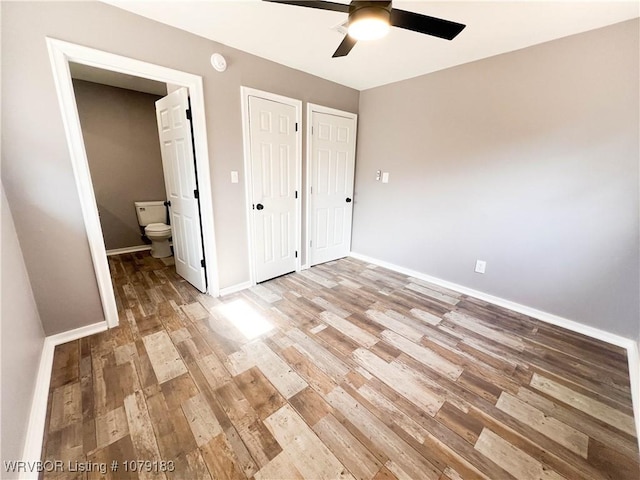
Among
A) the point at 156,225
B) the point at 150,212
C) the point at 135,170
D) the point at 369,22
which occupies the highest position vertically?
the point at 369,22

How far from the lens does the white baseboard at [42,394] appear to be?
114 centimetres

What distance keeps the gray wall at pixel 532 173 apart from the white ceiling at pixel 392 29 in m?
0.23

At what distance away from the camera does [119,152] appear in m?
3.71

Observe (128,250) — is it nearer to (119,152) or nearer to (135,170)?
(135,170)

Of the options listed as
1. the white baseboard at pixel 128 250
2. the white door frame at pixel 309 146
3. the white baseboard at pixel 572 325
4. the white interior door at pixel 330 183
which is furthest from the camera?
the white baseboard at pixel 128 250

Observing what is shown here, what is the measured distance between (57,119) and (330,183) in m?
2.62

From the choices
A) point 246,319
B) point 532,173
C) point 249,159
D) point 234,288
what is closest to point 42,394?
point 246,319

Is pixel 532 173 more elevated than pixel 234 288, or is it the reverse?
pixel 532 173

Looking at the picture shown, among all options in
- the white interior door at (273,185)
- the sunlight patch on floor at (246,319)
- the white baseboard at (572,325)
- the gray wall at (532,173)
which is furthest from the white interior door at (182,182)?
the white baseboard at (572,325)

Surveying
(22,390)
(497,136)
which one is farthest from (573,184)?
(22,390)

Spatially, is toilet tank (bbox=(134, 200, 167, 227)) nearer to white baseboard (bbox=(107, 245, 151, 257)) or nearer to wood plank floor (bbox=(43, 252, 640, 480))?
white baseboard (bbox=(107, 245, 151, 257))

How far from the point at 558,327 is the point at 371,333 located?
176 cm

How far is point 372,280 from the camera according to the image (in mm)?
3178

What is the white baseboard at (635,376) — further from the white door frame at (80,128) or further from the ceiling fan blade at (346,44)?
the white door frame at (80,128)
